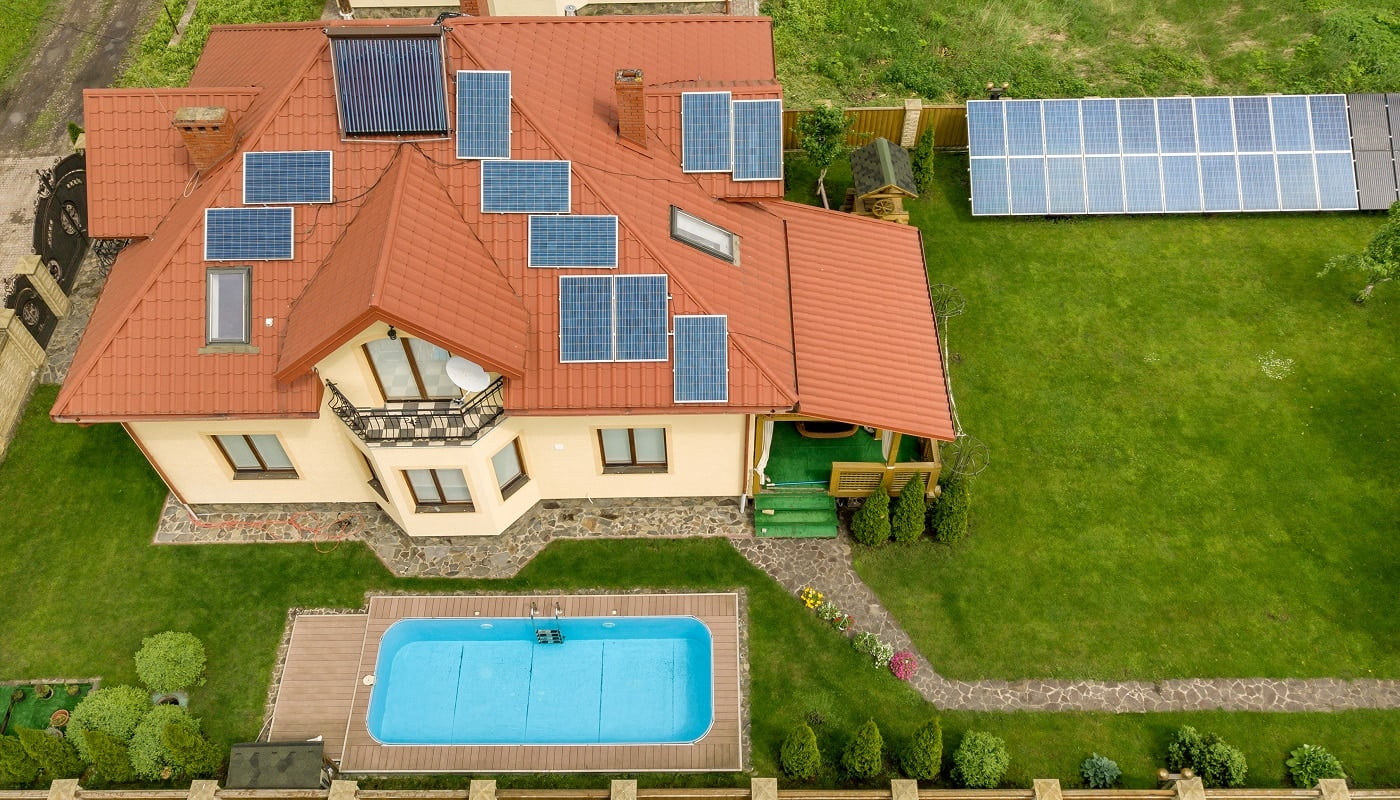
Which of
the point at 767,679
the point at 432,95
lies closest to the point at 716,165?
the point at 432,95

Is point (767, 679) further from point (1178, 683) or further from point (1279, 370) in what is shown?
point (1279, 370)

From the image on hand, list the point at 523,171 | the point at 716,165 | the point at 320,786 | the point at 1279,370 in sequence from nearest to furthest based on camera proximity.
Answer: the point at 320,786, the point at 523,171, the point at 716,165, the point at 1279,370

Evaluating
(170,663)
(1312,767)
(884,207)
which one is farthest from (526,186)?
(1312,767)

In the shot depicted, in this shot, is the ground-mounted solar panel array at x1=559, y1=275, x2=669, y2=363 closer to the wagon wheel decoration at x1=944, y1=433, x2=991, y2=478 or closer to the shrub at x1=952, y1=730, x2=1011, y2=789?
the wagon wheel decoration at x1=944, y1=433, x2=991, y2=478

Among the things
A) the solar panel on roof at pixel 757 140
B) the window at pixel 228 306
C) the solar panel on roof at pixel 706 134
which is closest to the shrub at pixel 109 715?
the window at pixel 228 306

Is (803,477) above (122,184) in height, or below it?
below

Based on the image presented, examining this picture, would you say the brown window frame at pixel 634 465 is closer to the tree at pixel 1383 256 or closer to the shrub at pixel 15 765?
the shrub at pixel 15 765

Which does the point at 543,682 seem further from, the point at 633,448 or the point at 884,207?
the point at 884,207
